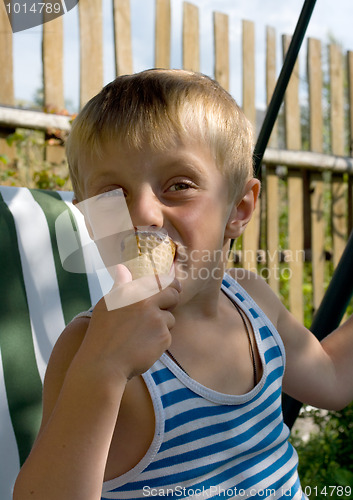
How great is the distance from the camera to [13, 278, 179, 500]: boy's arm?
723 mm

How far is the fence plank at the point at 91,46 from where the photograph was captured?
3031 millimetres

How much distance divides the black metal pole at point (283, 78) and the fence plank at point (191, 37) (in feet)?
7.12

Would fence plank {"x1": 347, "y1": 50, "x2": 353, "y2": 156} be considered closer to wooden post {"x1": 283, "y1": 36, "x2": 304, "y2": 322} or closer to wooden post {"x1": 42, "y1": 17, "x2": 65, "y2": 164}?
wooden post {"x1": 283, "y1": 36, "x2": 304, "y2": 322}

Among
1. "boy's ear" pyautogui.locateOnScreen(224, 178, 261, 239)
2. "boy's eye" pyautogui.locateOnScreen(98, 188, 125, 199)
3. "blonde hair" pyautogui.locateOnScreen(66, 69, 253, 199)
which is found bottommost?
"boy's ear" pyautogui.locateOnScreen(224, 178, 261, 239)

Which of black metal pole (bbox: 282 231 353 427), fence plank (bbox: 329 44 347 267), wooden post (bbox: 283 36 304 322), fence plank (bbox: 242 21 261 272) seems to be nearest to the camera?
black metal pole (bbox: 282 231 353 427)

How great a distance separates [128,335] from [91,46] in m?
2.65

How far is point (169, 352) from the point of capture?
98cm

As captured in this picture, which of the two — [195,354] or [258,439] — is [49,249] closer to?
[195,354]

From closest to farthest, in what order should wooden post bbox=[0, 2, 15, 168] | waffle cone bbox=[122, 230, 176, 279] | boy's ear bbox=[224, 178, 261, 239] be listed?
waffle cone bbox=[122, 230, 176, 279] < boy's ear bbox=[224, 178, 261, 239] < wooden post bbox=[0, 2, 15, 168]

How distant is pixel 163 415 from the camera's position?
2.97 feet

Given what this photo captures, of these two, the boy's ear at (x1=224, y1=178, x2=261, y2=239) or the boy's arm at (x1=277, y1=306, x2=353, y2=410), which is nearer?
the boy's ear at (x1=224, y1=178, x2=261, y2=239)

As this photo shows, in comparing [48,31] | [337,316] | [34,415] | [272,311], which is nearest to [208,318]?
[272,311]

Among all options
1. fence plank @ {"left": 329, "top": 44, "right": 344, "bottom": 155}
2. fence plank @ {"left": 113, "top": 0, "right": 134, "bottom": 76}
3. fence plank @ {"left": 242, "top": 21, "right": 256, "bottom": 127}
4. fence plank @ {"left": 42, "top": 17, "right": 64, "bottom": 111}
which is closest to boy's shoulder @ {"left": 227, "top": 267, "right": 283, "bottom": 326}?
fence plank @ {"left": 42, "top": 17, "right": 64, "bottom": 111}

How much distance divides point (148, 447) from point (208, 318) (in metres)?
0.29
